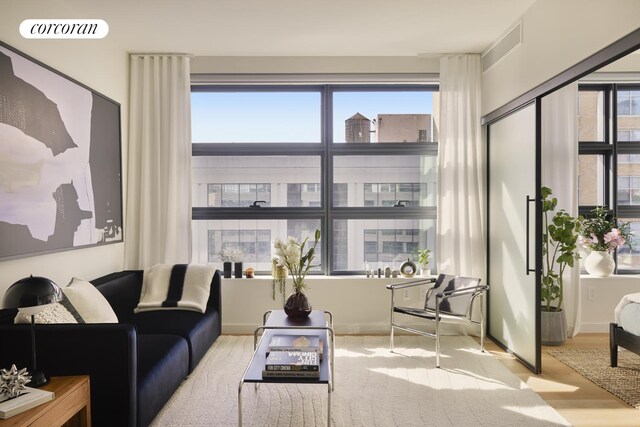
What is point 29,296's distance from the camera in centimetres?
206

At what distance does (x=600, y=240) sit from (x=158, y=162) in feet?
16.1

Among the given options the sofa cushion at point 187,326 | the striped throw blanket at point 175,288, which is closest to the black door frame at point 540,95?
the sofa cushion at point 187,326

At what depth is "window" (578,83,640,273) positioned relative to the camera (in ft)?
16.8

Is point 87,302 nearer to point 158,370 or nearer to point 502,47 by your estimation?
point 158,370

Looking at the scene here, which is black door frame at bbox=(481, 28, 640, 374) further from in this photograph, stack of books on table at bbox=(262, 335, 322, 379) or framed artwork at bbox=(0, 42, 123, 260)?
framed artwork at bbox=(0, 42, 123, 260)

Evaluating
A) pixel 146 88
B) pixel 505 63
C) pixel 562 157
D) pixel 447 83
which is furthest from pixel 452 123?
pixel 146 88

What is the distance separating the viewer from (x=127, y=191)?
15.5ft

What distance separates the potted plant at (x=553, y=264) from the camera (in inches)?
177

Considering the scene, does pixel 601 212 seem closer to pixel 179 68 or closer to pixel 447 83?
pixel 447 83

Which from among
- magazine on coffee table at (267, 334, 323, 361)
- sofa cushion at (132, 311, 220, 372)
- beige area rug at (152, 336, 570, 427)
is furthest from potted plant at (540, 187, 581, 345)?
sofa cushion at (132, 311, 220, 372)

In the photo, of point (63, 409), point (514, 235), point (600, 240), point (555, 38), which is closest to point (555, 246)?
point (600, 240)

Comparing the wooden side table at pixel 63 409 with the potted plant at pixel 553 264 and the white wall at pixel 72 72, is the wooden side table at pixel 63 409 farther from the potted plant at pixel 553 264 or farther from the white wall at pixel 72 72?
the potted plant at pixel 553 264

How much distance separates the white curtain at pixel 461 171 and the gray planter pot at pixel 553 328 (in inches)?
30.4

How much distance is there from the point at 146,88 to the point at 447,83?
327 centimetres
